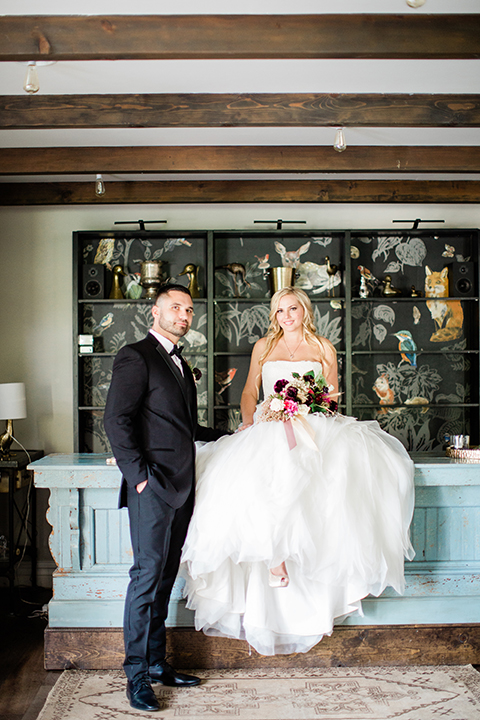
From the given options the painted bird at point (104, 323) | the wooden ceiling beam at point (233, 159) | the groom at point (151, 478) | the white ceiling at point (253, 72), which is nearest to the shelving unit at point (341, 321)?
the painted bird at point (104, 323)

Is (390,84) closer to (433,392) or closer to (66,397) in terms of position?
(433,392)

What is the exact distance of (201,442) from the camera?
123 inches

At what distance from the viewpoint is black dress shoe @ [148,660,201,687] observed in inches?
104

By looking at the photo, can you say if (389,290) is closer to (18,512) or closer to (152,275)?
(152,275)

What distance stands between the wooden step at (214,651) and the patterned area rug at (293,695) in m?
0.04

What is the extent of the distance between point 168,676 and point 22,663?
0.90 m

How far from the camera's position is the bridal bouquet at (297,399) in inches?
106

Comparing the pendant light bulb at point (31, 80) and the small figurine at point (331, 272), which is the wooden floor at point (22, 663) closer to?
the pendant light bulb at point (31, 80)

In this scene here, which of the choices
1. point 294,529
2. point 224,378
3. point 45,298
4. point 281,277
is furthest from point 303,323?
point 45,298

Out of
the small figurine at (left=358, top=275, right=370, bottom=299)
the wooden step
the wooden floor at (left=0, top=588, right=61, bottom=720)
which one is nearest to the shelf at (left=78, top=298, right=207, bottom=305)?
the small figurine at (left=358, top=275, right=370, bottom=299)

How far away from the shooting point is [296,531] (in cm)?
241

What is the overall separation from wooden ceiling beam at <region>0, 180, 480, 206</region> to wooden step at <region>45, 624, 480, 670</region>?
3045 millimetres

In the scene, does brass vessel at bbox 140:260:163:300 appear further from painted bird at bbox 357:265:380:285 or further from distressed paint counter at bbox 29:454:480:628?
distressed paint counter at bbox 29:454:480:628

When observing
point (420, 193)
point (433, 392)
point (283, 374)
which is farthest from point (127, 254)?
point (433, 392)
